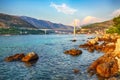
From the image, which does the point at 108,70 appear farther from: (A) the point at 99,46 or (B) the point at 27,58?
(A) the point at 99,46

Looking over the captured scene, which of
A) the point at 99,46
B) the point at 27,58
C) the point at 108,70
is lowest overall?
the point at 99,46

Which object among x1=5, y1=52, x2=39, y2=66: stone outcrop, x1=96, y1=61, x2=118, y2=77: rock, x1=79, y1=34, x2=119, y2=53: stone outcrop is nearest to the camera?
x1=96, y1=61, x2=118, y2=77: rock

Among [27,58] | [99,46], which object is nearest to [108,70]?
[27,58]

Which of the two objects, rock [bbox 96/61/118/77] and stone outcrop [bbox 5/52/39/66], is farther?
stone outcrop [bbox 5/52/39/66]

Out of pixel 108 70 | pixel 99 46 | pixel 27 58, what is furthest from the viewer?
pixel 99 46

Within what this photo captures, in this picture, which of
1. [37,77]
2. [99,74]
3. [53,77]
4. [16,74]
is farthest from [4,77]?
[99,74]

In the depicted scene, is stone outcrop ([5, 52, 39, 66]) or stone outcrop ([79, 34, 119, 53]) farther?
stone outcrop ([79, 34, 119, 53])

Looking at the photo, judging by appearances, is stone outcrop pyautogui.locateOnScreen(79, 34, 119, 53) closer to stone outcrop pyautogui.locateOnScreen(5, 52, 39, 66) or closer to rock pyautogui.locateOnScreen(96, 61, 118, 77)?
stone outcrop pyautogui.locateOnScreen(5, 52, 39, 66)

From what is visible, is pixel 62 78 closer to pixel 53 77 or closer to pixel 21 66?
pixel 53 77

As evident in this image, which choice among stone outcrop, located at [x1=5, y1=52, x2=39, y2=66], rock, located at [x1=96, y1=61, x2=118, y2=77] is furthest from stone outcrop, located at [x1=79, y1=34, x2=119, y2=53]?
rock, located at [x1=96, y1=61, x2=118, y2=77]

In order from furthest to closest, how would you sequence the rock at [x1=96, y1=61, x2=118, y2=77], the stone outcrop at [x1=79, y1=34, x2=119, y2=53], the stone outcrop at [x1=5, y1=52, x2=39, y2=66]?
the stone outcrop at [x1=79, y1=34, x2=119, y2=53] → the stone outcrop at [x1=5, y1=52, x2=39, y2=66] → the rock at [x1=96, y1=61, x2=118, y2=77]

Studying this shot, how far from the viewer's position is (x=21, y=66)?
168ft

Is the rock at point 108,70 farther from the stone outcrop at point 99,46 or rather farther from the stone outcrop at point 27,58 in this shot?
the stone outcrop at point 99,46

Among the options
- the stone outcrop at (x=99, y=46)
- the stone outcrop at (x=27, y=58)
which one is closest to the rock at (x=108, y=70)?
the stone outcrop at (x=27, y=58)
